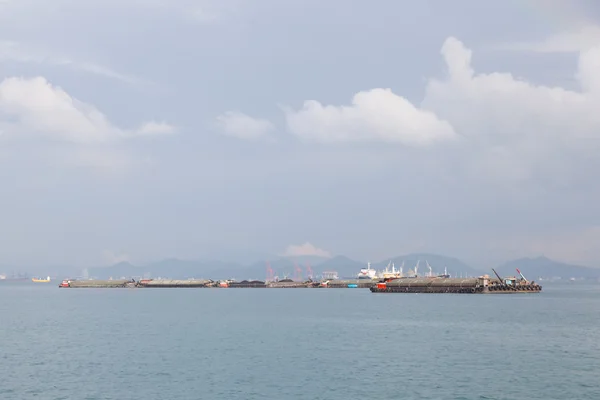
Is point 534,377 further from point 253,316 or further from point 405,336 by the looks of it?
point 253,316

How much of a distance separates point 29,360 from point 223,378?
23023 millimetres

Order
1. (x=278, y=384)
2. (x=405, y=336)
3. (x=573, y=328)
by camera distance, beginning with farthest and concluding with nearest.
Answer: (x=573, y=328)
(x=405, y=336)
(x=278, y=384)

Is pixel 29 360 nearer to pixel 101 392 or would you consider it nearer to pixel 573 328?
pixel 101 392

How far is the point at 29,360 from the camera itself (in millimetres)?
64875

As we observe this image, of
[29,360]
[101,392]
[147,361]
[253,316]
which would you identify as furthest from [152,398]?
[253,316]

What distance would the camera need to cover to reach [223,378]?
54562mm

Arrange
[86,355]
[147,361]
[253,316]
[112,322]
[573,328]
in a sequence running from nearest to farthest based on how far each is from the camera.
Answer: [147,361], [86,355], [573,328], [112,322], [253,316]

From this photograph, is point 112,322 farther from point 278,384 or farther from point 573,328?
point 573,328

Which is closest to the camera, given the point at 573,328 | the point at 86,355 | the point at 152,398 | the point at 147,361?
the point at 152,398

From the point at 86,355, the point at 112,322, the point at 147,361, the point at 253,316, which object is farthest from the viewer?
the point at 253,316

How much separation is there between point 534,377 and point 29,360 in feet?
156

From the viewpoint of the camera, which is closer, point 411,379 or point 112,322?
point 411,379

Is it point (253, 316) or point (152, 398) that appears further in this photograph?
point (253, 316)

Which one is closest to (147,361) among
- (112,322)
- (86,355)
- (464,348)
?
(86,355)
